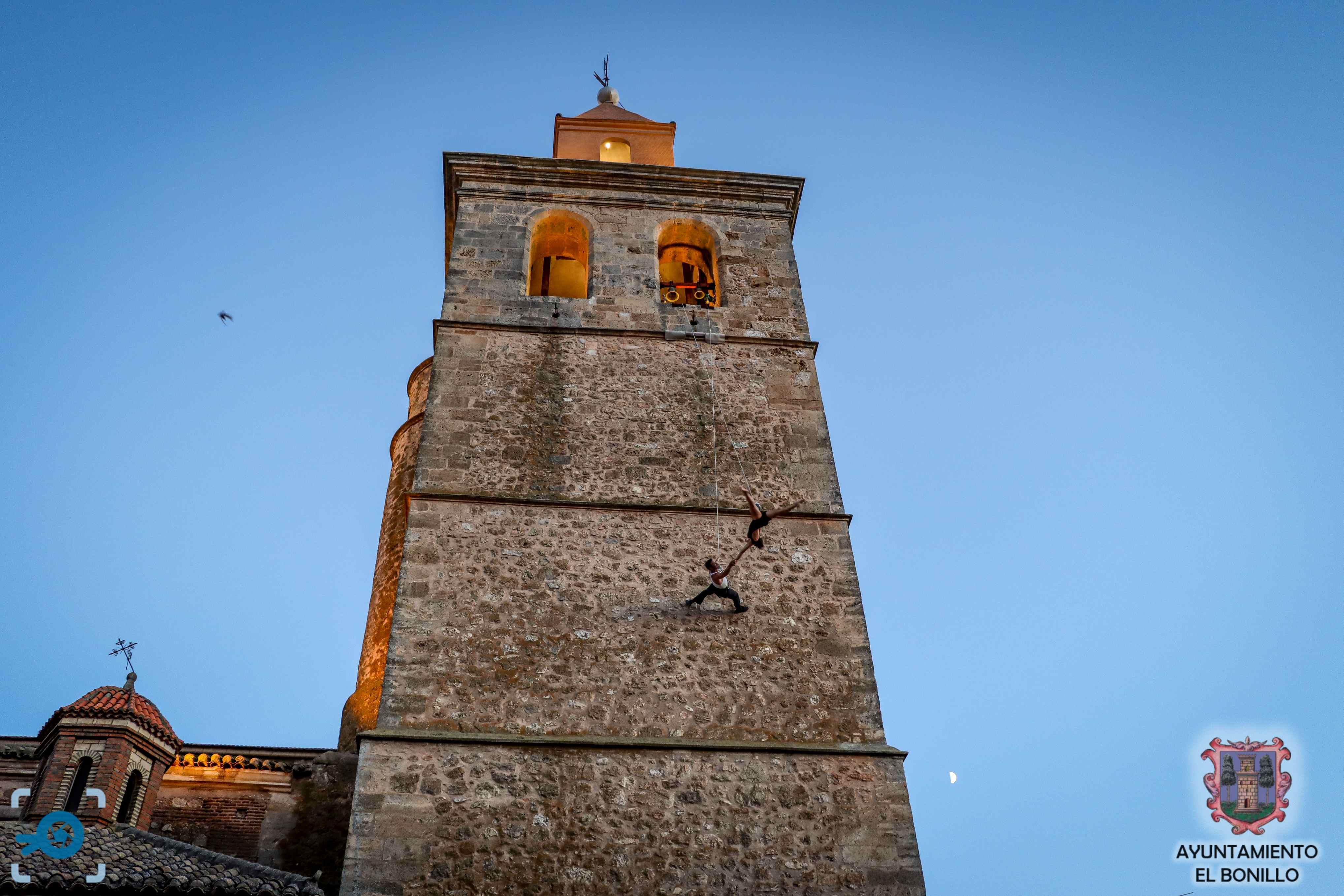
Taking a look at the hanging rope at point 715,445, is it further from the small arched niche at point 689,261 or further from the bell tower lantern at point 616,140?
the bell tower lantern at point 616,140

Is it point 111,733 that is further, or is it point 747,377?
point 747,377

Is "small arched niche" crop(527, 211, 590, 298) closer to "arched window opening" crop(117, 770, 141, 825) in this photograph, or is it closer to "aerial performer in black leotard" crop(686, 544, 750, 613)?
→ "aerial performer in black leotard" crop(686, 544, 750, 613)

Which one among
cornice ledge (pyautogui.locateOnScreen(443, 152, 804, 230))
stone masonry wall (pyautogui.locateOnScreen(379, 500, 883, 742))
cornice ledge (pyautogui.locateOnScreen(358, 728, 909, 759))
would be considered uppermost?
cornice ledge (pyautogui.locateOnScreen(443, 152, 804, 230))

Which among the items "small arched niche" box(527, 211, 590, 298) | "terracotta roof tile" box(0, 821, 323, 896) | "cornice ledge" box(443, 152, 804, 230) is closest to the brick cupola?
"terracotta roof tile" box(0, 821, 323, 896)

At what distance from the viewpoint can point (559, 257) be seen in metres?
15.2

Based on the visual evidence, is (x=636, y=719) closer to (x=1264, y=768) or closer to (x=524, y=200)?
(x=1264, y=768)

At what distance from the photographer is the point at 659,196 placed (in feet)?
48.1

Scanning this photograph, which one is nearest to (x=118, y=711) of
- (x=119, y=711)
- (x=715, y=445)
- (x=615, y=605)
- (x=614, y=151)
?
(x=119, y=711)

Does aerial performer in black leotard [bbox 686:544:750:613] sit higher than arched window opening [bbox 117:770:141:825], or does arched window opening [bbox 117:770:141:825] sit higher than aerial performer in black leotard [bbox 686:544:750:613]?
aerial performer in black leotard [bbox 686:544:750:613]

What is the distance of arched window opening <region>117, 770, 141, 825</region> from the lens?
1021cm

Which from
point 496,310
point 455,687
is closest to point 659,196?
point 496,310

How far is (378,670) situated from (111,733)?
2519 mm

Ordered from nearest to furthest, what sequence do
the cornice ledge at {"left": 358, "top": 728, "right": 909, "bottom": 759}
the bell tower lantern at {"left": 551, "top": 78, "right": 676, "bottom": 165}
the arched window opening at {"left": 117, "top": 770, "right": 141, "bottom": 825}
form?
the cornice ledge at {"left": 358, "top": 728, "right": 909, "bottom": 759}, the arched window opening at {"left": 117, "top": 770, "right": 141, "bottom": 825}, the bell tower lantern at {"left": 551, "top": 78, "right": 676, "bottom": 165}

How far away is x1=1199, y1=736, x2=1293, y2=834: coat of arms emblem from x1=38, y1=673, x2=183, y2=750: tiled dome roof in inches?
392
